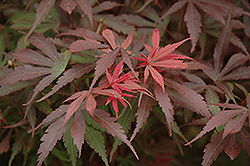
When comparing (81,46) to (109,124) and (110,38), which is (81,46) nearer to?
(110,38)

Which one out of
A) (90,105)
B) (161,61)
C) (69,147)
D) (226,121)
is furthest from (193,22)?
(69,147)

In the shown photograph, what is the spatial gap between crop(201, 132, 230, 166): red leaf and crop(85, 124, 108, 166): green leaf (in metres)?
0.29

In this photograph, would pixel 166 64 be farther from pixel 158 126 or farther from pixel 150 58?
pixel 158 126

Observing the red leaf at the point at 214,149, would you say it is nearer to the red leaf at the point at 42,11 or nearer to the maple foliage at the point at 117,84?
the maple foliage at the point at 117,84

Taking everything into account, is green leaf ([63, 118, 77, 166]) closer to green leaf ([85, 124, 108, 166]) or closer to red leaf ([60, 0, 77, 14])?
green leaf ([85, 124, 108, 166])

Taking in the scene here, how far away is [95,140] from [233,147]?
40 cm

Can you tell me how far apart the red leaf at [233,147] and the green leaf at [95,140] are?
0.36m

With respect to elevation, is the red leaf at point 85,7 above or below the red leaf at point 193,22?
above

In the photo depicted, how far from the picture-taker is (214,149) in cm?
63

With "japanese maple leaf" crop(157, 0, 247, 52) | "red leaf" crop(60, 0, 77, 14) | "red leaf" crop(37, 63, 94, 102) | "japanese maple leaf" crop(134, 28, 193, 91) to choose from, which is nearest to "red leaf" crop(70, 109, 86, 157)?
"red leaf" crop(37, 63, 94, 102)

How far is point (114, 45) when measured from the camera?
2.13 ft

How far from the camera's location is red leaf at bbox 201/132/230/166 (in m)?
0.61

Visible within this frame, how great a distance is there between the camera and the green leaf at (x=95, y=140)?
0.64 metres

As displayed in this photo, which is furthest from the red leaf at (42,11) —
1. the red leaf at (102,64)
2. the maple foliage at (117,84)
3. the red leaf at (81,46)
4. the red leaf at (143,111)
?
the red leaf at (143,111)
